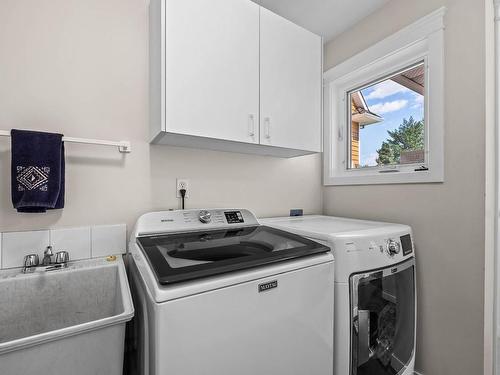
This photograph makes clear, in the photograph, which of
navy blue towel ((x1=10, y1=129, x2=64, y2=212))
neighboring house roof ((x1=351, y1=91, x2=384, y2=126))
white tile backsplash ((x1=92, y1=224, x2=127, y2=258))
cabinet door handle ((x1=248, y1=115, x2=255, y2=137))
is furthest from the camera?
neighboring house roof ((x1=351, y1=91, x2=384, y2=126))

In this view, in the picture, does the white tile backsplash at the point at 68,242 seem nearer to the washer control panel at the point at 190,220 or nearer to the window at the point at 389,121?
the washer control panel at the point at 190,220

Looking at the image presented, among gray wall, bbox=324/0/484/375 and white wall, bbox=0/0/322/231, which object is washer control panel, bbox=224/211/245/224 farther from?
gray wall, bbox=324/0/484/375

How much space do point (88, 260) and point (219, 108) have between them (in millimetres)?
1040

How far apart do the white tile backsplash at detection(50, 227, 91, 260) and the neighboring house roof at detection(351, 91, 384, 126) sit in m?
2.14

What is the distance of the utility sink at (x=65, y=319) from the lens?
68 cm

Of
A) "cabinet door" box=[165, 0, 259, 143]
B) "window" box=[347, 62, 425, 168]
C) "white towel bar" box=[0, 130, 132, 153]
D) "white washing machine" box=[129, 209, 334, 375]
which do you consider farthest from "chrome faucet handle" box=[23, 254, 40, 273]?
"window" box=[347, 62, 425, 168]

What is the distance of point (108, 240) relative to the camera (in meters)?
1.32

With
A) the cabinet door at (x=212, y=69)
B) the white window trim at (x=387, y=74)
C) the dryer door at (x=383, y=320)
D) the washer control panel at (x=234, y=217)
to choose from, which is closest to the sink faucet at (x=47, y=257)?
the cabinet door at (x=212, y=69)

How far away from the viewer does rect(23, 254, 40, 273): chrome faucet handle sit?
1.09 metres

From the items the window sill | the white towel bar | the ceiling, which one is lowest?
the window sill

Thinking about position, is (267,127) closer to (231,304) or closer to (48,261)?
(231,304)

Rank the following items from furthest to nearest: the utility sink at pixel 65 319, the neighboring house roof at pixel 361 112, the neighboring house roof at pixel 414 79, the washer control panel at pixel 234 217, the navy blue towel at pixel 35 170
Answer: the neighboring house roof at pixel 361 112
the neighboring house roof at pixel 414 79
the washer control panel at pixel 234 217
the navy blue towel at pixel 35 170
the utility sink at pixel 65 319

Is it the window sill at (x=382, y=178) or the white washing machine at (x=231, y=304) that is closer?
the white washing machine at (x=231, y=304)

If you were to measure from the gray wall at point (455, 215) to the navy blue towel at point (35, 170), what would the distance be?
199 cm
